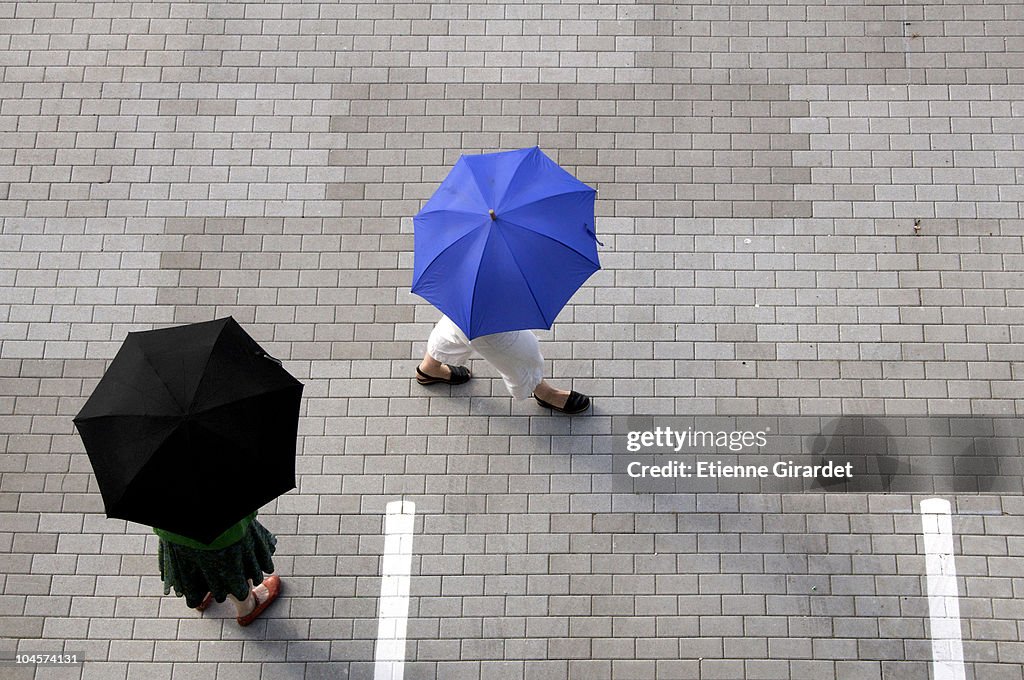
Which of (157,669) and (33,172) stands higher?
(33,172)

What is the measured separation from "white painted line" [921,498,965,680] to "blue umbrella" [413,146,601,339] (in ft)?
9.86

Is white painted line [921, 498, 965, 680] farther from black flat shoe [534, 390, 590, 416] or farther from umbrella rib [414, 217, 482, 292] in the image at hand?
umbrella rib [414, 217, 482, 292]

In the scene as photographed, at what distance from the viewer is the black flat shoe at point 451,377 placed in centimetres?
701

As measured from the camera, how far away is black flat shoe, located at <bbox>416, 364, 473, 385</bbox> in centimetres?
701

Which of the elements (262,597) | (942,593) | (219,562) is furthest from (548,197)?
(942,593)

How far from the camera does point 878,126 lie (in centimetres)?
770

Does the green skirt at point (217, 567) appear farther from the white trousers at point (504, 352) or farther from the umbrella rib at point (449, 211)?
the umbrella rib at point (449, 211)

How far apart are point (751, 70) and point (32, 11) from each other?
5.87m

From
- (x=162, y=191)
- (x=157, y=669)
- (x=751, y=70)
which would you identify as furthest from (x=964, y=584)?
(x=162, y=191)

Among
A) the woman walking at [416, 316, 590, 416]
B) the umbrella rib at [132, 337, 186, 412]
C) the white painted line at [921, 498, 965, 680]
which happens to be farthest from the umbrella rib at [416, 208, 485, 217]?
the white painted line at [921, 498, 965, 680]

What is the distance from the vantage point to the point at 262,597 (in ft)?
21.4

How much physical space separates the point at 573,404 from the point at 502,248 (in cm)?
173

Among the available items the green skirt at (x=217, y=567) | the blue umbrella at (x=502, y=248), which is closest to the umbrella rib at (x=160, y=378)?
the green skirt at (x=217, y=567)

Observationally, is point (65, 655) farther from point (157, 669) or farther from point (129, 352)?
point (129, 352)
